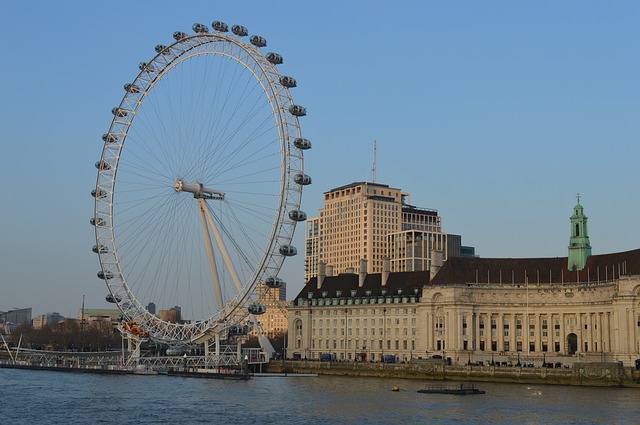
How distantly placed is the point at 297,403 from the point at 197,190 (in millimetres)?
30881

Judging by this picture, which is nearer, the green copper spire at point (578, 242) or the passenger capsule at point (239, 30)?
the passenger capsule at point (239, 30)

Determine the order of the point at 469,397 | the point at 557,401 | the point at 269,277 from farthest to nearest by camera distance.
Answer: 1. the point at 269,277
2. the point at 469,397
3. the point at 557,401

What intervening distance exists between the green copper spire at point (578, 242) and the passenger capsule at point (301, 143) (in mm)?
53072

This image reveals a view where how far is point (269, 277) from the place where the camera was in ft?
336

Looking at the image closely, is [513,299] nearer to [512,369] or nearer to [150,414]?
[512,369]

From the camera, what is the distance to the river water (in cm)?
6831

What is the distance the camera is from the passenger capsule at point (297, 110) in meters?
97.6

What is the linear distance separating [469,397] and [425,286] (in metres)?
49.8

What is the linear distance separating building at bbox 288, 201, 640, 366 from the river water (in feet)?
85.2

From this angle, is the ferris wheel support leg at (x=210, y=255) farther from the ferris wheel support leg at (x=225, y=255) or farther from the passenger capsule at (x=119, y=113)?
the passenger capsule at (x=119, y=113)

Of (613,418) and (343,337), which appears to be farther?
(343,337)

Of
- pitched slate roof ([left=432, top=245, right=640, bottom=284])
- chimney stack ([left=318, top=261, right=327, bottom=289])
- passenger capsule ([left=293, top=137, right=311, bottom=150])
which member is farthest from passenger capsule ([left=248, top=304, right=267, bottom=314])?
chimney stack ([left=318, top=261, right=327, bottom=289])

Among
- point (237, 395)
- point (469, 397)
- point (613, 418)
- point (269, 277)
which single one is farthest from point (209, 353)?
point (613, 418)

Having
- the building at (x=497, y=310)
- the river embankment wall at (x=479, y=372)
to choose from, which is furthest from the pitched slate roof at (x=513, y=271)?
the river embankment wall at (x=479, y=372)
